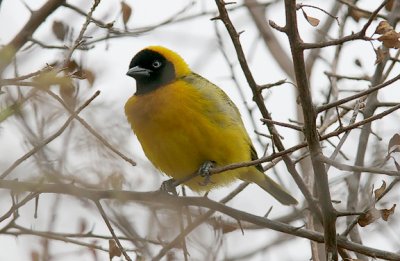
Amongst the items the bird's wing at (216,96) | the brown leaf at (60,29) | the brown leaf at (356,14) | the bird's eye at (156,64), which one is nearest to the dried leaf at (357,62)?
the brown leaf at (356,14)

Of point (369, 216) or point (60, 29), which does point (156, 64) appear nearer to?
point (60, 29)

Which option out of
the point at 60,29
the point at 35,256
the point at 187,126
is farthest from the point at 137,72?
the point at 35,256

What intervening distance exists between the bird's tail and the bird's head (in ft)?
3.57

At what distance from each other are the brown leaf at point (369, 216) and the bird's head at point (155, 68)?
2.62 m

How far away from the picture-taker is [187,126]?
5527 millimetres

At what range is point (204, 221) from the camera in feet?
13.7

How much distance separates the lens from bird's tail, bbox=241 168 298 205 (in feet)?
21.0

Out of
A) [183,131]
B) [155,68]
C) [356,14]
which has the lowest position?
[183,131]

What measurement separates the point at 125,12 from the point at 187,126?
0.96 meters

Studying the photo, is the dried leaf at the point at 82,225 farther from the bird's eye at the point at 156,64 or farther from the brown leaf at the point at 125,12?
the bird's eye at the point at 156,64

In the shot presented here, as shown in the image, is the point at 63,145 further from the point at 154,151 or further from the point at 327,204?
the point at 154,151

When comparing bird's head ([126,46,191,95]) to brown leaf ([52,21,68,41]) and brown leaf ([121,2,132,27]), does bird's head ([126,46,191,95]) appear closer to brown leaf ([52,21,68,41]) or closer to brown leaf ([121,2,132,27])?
brown leaf ([121,2,132,27])

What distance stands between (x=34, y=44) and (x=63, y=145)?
4.00 ft

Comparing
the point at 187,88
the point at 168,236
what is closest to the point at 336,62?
the point at 187,88
